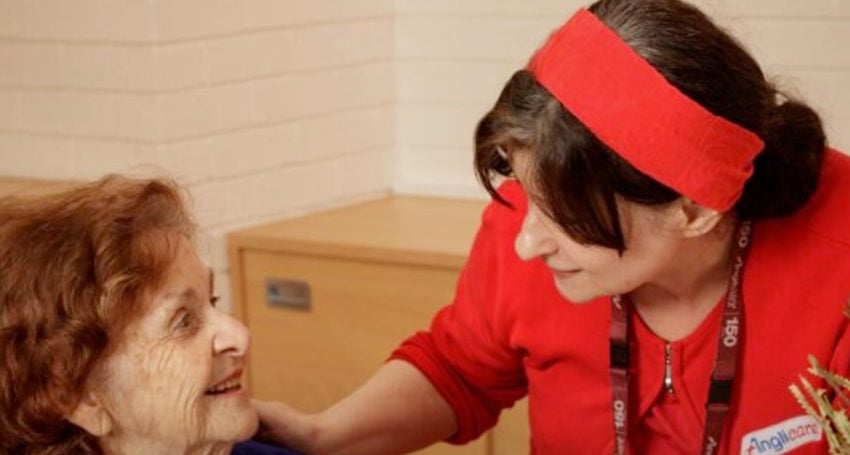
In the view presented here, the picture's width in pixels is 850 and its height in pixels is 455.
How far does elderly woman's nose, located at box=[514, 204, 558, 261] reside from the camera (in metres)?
1.76

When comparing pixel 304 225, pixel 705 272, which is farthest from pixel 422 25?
pixel 705 272

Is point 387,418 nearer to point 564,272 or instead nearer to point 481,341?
point 481,341

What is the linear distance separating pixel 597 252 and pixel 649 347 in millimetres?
219

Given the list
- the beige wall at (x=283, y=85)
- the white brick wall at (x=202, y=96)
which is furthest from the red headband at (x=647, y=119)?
the white brick wall at (x=202, y=96)

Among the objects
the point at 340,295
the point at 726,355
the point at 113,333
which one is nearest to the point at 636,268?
the point at 726,355

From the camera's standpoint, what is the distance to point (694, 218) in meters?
1.74

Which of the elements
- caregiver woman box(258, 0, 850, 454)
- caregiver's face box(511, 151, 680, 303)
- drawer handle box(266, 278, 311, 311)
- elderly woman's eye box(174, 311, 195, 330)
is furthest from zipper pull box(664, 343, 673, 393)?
drawer handle box(266, 278, 311, 311)

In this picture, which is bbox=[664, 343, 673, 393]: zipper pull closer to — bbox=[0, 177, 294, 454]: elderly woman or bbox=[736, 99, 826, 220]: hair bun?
bbox=[736, 99, 826, 220]: hair bun

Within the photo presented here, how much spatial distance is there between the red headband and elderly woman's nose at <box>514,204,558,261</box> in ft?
0.55

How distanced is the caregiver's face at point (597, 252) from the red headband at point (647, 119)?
83mm

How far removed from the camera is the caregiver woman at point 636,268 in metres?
1.65

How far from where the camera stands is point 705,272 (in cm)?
187

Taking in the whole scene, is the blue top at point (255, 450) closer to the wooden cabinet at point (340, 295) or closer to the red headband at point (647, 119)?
the red headband at point (647, 119)

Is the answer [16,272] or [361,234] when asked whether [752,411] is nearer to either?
[16,272]
